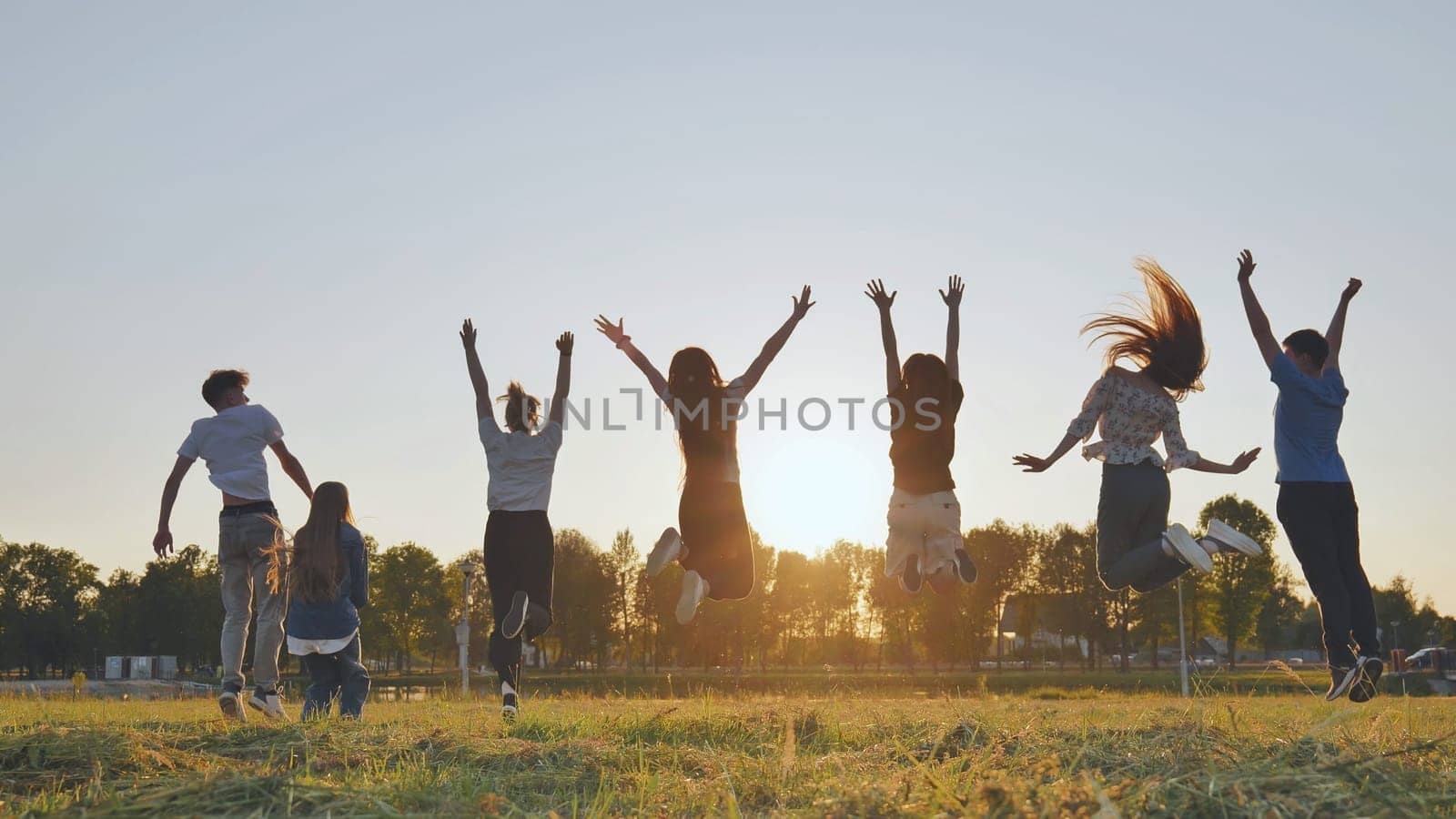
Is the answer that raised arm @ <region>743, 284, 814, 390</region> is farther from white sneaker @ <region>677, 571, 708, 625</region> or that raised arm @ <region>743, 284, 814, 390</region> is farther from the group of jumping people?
white sneaker @ <region>677, 571, 708, 625</region>

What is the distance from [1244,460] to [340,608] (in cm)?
741

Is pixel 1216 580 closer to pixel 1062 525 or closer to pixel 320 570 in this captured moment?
pixel 1062 525

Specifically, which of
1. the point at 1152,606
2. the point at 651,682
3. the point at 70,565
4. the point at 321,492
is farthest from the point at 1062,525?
the point at 321,492

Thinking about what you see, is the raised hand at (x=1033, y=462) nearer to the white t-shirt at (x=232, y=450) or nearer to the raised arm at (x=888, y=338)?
the raised arm at (x=888, y=338)

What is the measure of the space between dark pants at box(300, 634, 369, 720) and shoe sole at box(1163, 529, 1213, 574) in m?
6.41

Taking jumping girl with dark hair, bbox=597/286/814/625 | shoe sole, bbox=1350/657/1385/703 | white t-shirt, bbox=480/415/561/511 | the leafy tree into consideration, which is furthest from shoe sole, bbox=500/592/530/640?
the leafy tree

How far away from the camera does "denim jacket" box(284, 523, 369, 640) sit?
9.16 m

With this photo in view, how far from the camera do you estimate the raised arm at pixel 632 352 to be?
9.73 metres

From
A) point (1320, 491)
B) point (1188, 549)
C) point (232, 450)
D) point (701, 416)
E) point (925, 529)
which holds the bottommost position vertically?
point (1188, 549)

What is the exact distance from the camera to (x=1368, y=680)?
26.0ft

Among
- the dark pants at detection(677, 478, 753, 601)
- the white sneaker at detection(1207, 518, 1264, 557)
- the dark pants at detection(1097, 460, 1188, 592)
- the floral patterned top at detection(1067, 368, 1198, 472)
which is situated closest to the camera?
the white sneaker at detection(1207, 518, 1264, 557)

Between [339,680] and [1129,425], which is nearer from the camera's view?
[1129,425]

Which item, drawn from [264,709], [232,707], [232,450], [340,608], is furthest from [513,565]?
[232,450]

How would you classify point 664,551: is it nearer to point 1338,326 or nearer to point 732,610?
point 1338,326
